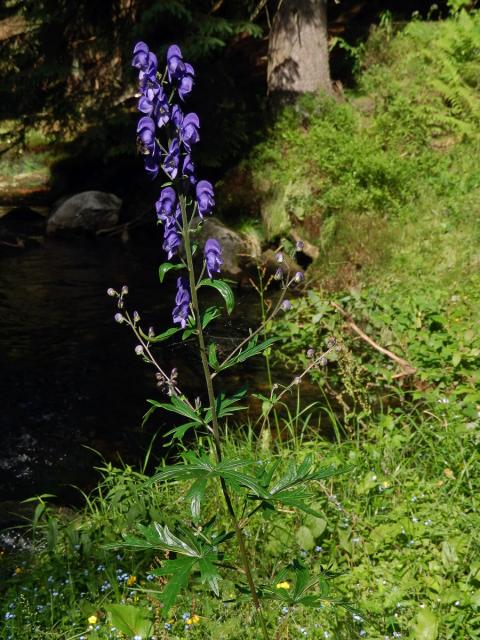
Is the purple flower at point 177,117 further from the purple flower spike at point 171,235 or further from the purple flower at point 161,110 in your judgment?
the purple flower spike at point 171,235

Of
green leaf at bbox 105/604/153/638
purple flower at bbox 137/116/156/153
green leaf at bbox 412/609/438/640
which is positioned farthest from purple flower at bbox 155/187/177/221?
green leaf at bbox 412/609/438/640

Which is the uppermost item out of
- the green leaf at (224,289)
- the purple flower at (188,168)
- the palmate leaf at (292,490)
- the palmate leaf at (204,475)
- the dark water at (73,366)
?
the purple flower at (188,168)

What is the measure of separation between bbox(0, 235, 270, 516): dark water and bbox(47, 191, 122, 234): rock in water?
170cm

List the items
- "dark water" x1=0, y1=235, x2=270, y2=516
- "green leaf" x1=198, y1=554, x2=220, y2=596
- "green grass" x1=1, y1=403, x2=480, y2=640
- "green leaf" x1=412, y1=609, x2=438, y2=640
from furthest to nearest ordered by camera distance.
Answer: "dark water" x1=0, y1=235, x2=270, y2=516 < "green grass" x1=1, y1=403, x2=480, y2=640 < "green leaf" x1=412, y1=609, x2=438, y2=640 < "green leaf" x1=198, y1=554, x2=220, y2=596

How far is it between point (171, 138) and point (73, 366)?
17.6 feet

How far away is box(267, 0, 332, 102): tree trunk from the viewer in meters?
11.9

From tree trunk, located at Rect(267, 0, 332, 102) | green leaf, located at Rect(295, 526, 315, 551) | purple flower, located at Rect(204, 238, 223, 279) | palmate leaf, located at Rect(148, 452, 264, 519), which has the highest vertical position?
tree trunk, located at Rect(267, 0, 332, 102)

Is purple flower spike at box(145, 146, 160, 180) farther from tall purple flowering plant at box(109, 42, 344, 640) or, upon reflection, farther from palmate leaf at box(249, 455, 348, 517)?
palmate leaf at box(249, 455, 348, 517)

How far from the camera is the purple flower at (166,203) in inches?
93.6

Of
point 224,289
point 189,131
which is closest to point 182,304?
point 224,289

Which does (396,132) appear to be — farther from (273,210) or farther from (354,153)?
(273,210)

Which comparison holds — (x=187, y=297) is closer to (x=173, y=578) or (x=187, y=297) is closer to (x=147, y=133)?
(x=147, y=133)

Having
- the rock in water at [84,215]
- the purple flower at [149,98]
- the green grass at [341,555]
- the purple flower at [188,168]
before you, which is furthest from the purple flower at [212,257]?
the rock in water at [84,215]

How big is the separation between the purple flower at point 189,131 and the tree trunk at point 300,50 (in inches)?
395
